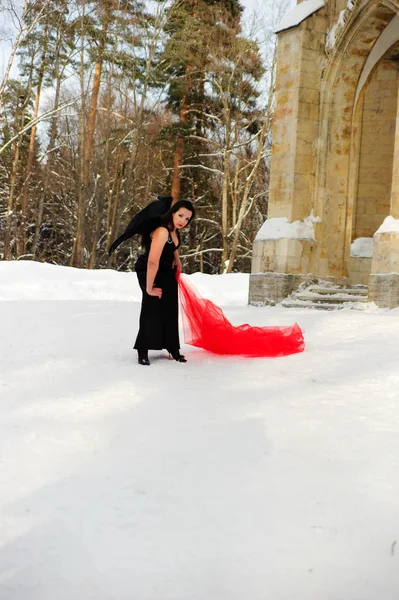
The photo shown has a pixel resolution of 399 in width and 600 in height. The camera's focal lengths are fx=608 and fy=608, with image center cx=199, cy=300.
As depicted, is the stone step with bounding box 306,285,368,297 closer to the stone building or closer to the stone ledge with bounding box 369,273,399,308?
the stone building

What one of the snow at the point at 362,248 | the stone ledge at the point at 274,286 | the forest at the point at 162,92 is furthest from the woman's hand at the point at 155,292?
the forest at the point at 162,92

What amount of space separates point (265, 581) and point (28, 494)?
114cm

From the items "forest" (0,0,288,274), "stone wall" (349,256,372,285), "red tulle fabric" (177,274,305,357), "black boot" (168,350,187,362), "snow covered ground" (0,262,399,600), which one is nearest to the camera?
"snow covered ground" (0,262,399,600)

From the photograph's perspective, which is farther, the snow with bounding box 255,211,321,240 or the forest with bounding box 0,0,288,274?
the forest with bounding box 0,0,288,274

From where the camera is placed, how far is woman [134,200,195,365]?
19.6 feet

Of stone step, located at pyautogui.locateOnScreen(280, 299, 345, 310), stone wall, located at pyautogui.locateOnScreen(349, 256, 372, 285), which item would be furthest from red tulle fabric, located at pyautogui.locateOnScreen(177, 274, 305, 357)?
stone wall, located at pyautogui.locateOnScreen(349, 256, 372, 285)

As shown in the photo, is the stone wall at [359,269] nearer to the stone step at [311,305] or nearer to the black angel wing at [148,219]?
the stone step at [311,305]

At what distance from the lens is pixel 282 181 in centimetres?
1334

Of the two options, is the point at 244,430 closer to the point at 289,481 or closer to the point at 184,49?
the point at 289,481

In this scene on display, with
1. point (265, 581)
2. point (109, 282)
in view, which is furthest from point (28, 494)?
point (109, 282)

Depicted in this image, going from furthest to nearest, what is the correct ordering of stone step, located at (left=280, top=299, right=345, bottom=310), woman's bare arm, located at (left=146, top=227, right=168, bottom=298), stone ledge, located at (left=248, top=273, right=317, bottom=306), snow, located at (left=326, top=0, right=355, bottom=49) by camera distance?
stone ledge, located at (left=248, top=273, right=317, bottom=306), snow, located at (left=326, top=0, right=355, bottom=49), stone step, located at (left=280, top=299, right=345, bottom=310), woman's bare arm, located at (left=146, top=227, right=168, bottom=298)

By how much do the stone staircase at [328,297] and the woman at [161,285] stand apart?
5.75m

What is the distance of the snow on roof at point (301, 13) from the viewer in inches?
515

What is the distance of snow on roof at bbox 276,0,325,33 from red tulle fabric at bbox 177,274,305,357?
894cm
